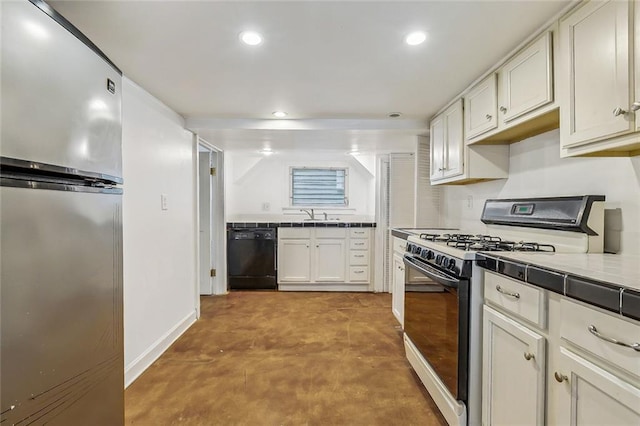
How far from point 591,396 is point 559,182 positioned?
1.18m

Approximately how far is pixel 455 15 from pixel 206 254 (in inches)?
144

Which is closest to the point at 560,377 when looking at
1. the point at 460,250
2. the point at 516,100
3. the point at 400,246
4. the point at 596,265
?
the point at 596,265

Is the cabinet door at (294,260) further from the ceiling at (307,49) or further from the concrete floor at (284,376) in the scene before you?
the ceiling at (307,49)

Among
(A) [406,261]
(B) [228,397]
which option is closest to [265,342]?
(B) [228,397]

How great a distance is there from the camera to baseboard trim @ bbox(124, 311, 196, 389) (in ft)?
6.60

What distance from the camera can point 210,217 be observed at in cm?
402

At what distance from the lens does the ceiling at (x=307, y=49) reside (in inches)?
51.2

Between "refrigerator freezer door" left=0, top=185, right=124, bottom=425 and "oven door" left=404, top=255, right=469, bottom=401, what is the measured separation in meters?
1.48

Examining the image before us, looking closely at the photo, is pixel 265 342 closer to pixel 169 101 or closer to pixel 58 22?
pixel 169 101

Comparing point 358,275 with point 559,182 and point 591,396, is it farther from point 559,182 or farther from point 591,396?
point 591,396

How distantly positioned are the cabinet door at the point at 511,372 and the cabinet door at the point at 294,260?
2.99 m

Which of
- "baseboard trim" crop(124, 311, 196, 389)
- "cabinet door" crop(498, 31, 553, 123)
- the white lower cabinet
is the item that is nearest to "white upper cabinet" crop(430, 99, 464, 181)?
"cabinet door" crop(498, 31, 553, 123)

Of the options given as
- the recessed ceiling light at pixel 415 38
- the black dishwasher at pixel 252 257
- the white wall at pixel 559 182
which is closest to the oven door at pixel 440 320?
the white wall at pixel 559 182

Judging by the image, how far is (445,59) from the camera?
68.2 inches
